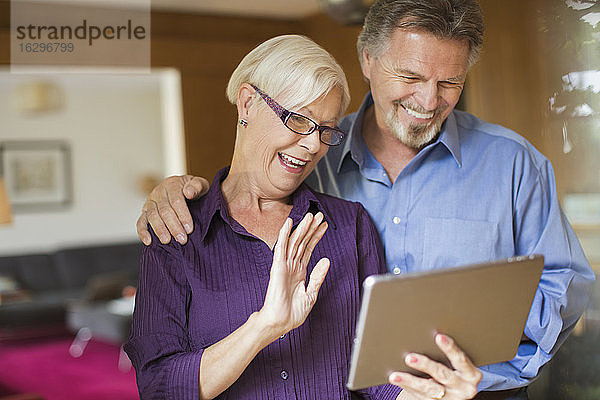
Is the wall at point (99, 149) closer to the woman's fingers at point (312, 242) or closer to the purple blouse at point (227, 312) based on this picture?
the purple blouse at point (227, 312)

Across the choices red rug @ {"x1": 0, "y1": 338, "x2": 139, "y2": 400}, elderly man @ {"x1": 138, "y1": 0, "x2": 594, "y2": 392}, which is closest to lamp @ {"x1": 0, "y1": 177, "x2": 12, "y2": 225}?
red rug @ {"x1": 0, "y1": 338, "x2": 139, "y2": 400}

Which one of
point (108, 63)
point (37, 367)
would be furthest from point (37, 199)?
point (108, 63)

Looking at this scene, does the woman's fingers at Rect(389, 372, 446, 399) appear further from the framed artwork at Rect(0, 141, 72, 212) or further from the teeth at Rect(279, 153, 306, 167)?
the framed artwork at Rect(0, 141, 72, 212)

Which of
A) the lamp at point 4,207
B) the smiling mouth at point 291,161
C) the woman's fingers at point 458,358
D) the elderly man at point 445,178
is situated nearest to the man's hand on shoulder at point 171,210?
the elderly man at point 445,178

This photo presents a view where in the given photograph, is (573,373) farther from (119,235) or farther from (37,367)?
(119,235)

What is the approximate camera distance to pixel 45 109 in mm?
6488

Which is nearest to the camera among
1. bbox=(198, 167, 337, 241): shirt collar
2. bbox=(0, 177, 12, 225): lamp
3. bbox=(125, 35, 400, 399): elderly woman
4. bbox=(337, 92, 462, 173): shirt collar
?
bbox=(125, 35, 400, 399): elderly woman

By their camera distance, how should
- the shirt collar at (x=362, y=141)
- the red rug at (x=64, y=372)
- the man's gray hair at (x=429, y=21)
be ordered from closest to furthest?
the man's gray hair at (x=429, y=21) < the shirt collar at (x=362, y=141) < the red rug at (x=64, y=372)

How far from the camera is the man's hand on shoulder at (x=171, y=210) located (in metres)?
1.21

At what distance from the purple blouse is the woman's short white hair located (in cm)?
20

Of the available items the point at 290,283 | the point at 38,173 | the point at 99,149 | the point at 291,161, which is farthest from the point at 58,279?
the point at 290,283

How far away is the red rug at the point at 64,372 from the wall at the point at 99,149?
5.66 feet

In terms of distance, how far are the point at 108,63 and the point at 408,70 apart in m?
0.64

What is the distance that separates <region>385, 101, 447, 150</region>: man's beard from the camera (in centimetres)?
138
